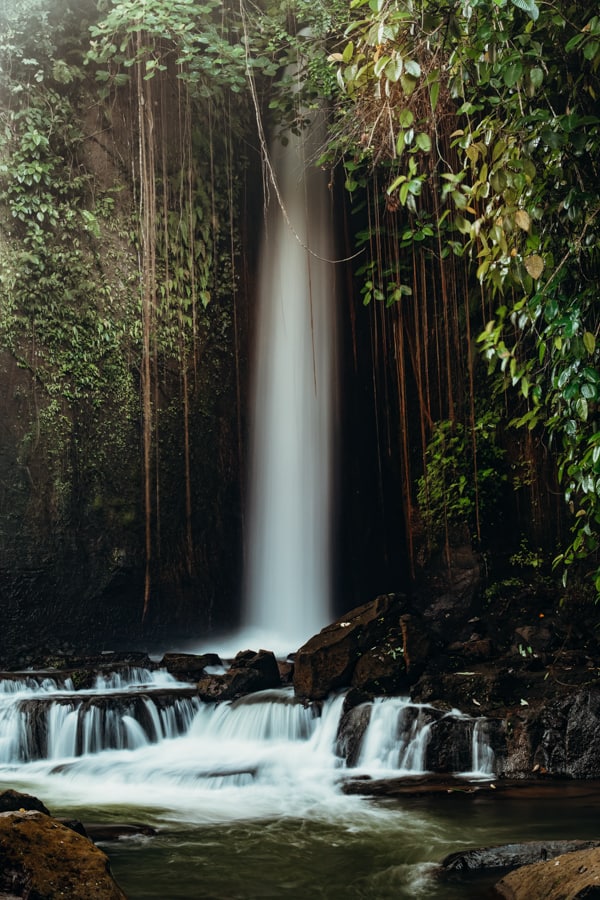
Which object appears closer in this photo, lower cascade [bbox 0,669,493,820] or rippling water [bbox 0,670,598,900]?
rippling water [bbox 0,670,598,900]

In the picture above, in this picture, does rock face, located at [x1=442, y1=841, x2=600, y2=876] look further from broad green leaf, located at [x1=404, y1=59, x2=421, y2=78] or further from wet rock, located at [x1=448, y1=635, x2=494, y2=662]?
wet rock, located at [x1=448, y1=635, x2=494, y2=662]

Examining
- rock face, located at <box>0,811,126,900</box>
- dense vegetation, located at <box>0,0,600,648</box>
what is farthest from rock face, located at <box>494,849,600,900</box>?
dense vegetation, located at <box>0,0,600,648</box>

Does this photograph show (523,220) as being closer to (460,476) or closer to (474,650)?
(474,650)

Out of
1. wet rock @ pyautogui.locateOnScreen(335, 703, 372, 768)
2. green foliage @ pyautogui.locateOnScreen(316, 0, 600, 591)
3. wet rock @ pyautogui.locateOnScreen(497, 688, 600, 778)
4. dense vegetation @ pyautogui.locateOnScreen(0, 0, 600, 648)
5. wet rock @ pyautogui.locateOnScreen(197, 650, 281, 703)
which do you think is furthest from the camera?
dense vegetation @ pyautogui.locateOnScreen(0, 0, 600, 648)

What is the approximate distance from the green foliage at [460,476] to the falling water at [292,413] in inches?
49.0

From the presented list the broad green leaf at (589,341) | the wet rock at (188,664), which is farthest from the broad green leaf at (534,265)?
the wet rock at (188,664)

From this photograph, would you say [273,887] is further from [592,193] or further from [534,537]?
[534,537]

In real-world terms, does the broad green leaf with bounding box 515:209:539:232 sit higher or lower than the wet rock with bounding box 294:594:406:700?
higher

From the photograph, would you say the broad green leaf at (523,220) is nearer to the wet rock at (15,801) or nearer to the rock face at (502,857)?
the rock face at (502,857)

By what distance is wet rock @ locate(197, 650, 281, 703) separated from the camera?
7605 millimetres

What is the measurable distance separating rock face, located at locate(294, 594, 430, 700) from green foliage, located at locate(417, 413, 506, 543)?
2.48 m

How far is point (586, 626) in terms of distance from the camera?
8641 millimetres

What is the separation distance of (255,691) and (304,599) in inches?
117

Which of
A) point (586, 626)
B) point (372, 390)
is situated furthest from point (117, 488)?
point (586, 626)
